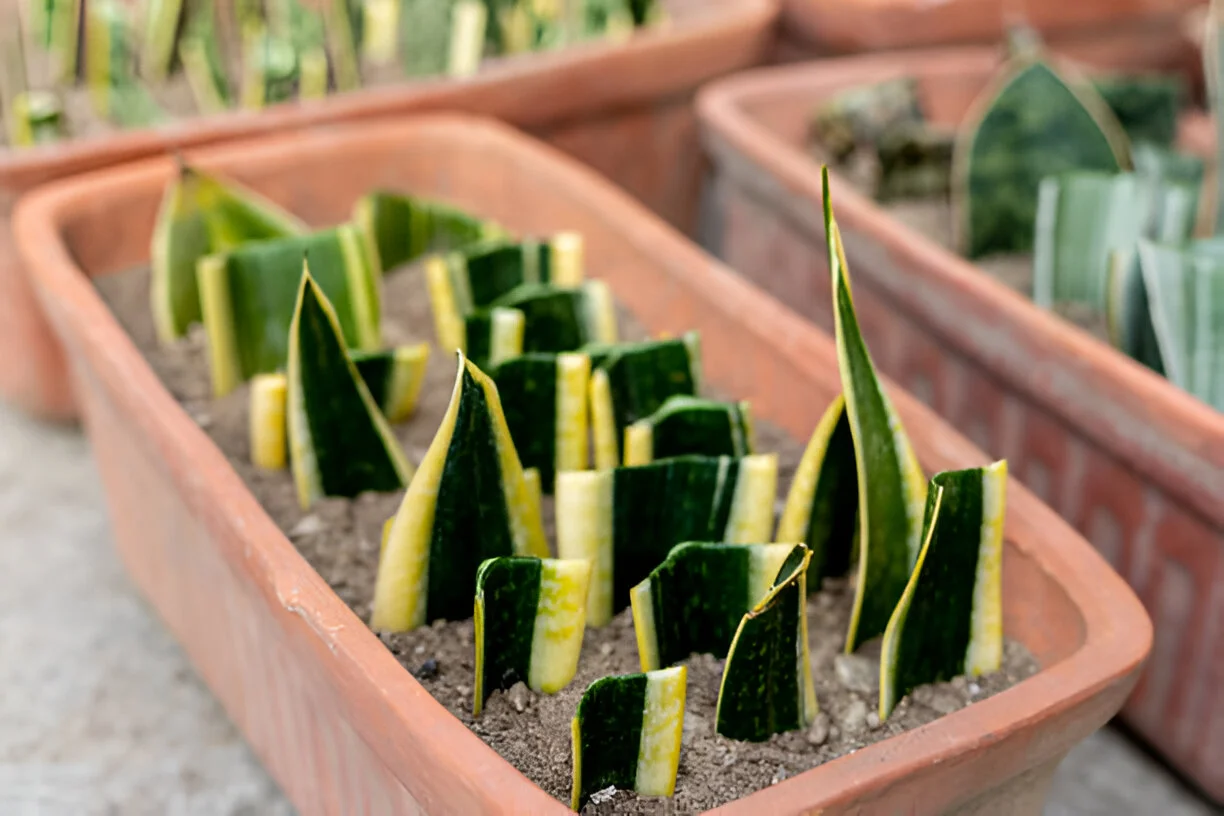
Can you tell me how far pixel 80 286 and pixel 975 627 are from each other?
0.49m

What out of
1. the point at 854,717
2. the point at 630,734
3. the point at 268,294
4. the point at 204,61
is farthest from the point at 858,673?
the point at 204,61

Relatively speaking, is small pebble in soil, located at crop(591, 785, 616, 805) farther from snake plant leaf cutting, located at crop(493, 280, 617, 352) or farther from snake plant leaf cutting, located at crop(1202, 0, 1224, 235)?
snake plant leaf cutting, located at crop(1202, 0, 1224, 235)

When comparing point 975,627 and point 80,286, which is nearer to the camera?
point 975,627

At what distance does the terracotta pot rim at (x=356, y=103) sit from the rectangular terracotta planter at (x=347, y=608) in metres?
0.03

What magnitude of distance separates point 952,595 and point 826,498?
71 mm

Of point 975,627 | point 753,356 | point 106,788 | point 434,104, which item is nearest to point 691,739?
point 975,627

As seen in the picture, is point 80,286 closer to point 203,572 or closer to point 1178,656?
point 203,572

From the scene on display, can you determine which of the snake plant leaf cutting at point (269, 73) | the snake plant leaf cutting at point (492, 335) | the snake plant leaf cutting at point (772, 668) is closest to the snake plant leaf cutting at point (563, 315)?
the snake plant leaf cutting at point (492, 335)

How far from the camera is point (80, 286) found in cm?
70

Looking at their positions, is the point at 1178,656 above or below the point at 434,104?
below

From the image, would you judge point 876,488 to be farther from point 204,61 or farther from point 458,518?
point 204,61

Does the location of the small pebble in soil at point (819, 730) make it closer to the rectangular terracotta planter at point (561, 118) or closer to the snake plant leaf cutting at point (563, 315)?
the snake plant leaf cutting at point (563, 315)

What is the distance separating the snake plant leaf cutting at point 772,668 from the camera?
1.51 ft

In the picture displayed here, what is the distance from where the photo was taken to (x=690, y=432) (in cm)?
58
